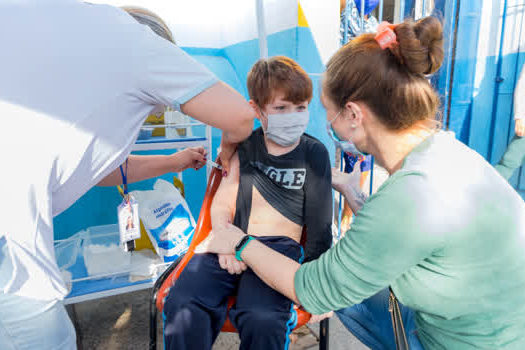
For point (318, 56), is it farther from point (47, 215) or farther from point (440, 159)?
point (47, 215)

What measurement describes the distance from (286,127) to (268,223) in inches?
16.3

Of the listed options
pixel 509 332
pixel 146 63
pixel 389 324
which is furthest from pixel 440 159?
pixel 146 63

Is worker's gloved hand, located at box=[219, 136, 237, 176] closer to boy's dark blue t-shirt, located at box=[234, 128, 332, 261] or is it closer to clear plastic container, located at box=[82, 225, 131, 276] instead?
boy's dark blue t-shirt, located at box=[234, 128, 332, 261]

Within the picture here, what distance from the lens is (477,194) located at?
82cm

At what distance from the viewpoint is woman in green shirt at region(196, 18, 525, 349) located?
79 centimetres

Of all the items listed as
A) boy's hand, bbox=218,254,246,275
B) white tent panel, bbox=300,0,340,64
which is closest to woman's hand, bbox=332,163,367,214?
boy's hand, bbox=218,254,246,275

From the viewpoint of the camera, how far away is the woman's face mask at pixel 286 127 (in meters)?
1.53

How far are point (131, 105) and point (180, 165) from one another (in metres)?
0.80

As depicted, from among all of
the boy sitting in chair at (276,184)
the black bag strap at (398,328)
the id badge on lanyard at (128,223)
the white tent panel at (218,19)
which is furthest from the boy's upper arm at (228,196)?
the white tent panel at (218,19)

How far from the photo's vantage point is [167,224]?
1936mm

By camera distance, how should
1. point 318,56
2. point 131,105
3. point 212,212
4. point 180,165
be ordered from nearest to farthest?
point 131,105
point 212,212
point 180,165
point 318,56

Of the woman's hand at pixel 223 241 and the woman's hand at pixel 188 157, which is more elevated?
the woman's hand at pixel 188 157

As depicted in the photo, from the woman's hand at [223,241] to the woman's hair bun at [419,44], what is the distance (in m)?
0.71

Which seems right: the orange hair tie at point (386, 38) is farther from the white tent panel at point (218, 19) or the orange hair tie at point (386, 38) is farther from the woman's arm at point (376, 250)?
the white tent panel at point (218, 19)
